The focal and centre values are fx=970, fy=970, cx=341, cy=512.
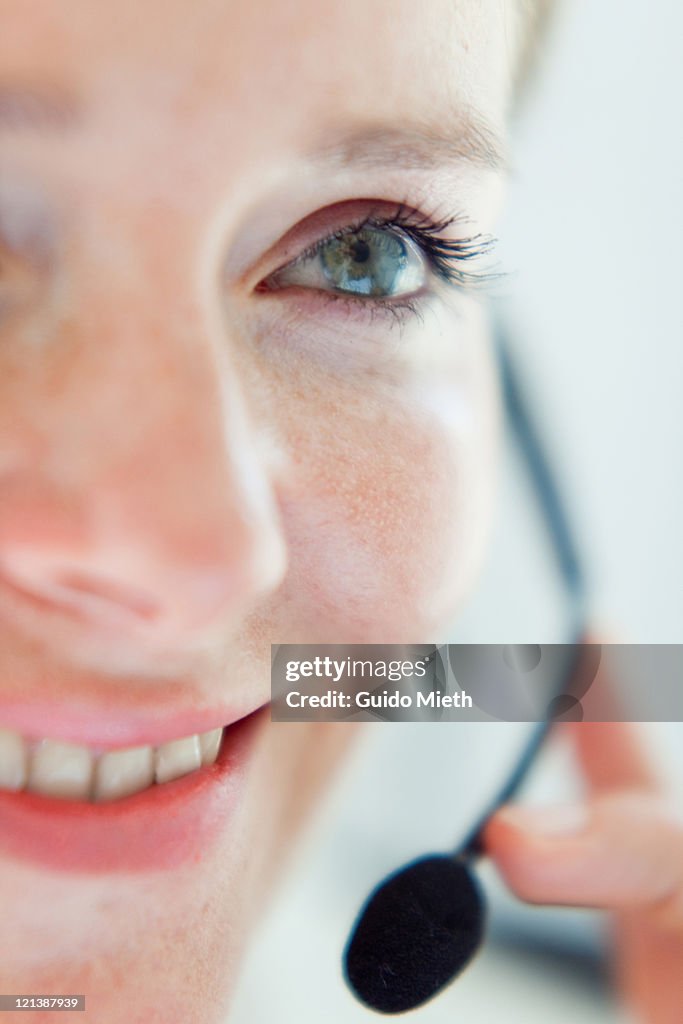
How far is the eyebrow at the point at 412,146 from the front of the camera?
345mm

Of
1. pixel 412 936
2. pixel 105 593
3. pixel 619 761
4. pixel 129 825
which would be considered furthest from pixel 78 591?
pixel 619 761

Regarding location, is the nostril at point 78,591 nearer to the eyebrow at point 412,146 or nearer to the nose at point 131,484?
the nose at point 131,484

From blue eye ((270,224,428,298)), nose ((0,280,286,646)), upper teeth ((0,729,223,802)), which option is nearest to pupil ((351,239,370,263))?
blue eye ((270,224,428,298))

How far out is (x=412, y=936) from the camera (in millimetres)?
425

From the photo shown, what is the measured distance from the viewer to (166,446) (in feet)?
1.08

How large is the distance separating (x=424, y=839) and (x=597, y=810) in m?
0.10

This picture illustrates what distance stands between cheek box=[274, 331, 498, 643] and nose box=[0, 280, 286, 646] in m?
0.06

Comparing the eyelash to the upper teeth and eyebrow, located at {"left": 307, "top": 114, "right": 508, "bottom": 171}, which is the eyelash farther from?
the upper teeth

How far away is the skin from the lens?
30 cm

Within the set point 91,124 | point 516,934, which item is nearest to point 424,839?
point 516,934

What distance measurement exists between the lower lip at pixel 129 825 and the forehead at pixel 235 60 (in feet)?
0.82

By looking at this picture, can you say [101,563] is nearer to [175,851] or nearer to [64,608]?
[64,608]

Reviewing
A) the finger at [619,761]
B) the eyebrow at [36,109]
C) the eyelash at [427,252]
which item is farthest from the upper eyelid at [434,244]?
the finger at [619,761]

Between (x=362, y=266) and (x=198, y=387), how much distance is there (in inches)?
6.0
